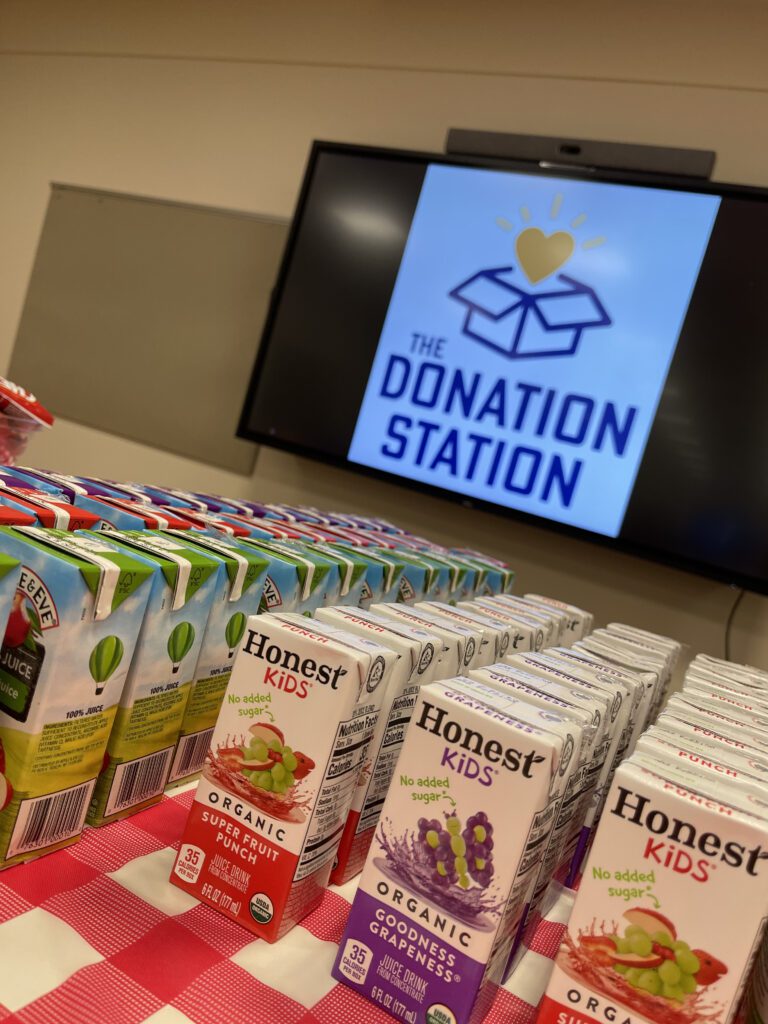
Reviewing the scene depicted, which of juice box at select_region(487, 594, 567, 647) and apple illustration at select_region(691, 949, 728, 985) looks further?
juice box at select_region(487, 594, 567, 647)

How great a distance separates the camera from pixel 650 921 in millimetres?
654

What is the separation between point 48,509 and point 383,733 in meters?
0.45

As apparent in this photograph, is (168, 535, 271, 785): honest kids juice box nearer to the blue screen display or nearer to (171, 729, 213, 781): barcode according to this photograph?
(171, 729, 213, 781): barcode

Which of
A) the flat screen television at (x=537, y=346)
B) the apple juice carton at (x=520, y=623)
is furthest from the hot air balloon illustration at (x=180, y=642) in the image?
the flat screen television at (x=537, y=346)

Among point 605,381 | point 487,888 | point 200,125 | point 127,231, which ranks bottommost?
point 487,888

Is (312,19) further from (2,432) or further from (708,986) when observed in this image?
(708,986)

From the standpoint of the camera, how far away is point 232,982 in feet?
2.32

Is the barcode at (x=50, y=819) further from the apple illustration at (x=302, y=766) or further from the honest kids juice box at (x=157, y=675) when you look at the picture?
the apple illustration at (x=302, y=766)

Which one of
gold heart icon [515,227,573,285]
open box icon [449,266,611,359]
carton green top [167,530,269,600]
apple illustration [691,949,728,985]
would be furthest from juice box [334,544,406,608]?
gold heart icon [515,227,573,285]

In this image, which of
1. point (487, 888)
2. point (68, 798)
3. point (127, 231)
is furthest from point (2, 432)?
Result: point (127, 231)

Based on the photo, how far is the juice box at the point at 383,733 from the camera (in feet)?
2.84

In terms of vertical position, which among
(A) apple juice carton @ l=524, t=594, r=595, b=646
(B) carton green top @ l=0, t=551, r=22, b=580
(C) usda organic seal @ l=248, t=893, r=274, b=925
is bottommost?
(C) usda organic seal @ l=248, t=893, r=274, b=925

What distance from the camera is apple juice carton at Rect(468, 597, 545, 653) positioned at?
122 centimetres

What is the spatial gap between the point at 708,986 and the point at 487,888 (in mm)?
183
